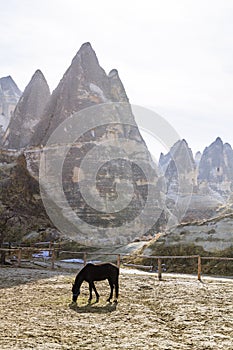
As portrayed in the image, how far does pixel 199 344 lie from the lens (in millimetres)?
6410

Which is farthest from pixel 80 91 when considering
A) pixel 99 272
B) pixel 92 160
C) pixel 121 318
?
pixel 121 318

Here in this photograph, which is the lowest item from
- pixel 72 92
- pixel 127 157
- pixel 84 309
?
pixel 84 309

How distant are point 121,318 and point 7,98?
315 feet

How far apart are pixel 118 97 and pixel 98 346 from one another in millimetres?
56509

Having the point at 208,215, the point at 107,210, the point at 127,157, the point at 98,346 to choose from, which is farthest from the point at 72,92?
the point at 98,346

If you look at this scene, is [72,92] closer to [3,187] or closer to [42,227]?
[3,187]

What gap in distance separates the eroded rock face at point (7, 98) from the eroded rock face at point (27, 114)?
18274 millimetres

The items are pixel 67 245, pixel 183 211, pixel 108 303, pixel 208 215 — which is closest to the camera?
pixel 108 303

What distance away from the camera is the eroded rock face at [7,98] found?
308ft

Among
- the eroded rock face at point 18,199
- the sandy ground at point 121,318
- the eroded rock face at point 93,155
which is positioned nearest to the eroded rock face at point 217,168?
the eroded rock face at point 93,155

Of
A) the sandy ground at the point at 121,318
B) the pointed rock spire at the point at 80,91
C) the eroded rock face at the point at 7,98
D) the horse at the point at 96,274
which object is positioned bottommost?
the sandy ground at the point at 121,318

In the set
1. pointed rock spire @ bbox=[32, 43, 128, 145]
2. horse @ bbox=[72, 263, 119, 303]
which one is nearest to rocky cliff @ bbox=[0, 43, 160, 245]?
pointed rock spire @ bbox=[32, 43, 128, 145]

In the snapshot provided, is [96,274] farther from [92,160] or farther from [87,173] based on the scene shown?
[92,160]

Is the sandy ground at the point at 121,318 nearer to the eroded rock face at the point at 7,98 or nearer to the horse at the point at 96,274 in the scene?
the horse at the point at 96,274
